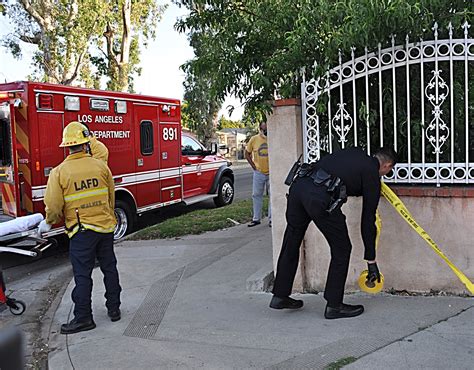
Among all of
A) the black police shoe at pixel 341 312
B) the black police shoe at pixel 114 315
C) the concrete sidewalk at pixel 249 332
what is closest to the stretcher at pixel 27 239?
the concrete sidewalk at pixel 249 332

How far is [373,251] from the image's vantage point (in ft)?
15.5

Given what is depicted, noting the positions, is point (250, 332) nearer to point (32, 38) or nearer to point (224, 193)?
point (224, 193)

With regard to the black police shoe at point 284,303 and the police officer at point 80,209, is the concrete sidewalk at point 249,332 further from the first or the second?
the police officer at point 80,209

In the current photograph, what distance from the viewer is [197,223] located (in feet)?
33.3

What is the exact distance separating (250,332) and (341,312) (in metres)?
0.80

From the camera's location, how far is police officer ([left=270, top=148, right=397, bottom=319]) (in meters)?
4.62

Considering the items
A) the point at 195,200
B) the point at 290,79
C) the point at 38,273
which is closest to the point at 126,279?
the point at 38,273

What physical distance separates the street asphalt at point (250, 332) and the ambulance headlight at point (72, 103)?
332 cm

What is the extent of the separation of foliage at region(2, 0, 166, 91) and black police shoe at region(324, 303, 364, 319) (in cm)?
1972

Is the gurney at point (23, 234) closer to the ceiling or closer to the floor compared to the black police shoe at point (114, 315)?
closer to the ceiling

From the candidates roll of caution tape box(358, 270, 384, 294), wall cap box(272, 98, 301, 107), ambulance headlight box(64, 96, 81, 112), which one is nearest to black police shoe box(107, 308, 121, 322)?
roll of caution tape box(358, 270, 384, 294)

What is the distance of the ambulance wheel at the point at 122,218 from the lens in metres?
9.83

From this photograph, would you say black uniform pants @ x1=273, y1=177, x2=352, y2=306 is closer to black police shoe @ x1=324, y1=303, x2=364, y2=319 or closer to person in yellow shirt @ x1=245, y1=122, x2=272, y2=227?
black police shoe @ x1=324, y1=303, x2=364, y2=319

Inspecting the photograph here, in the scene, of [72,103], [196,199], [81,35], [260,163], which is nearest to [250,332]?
[260,163]
